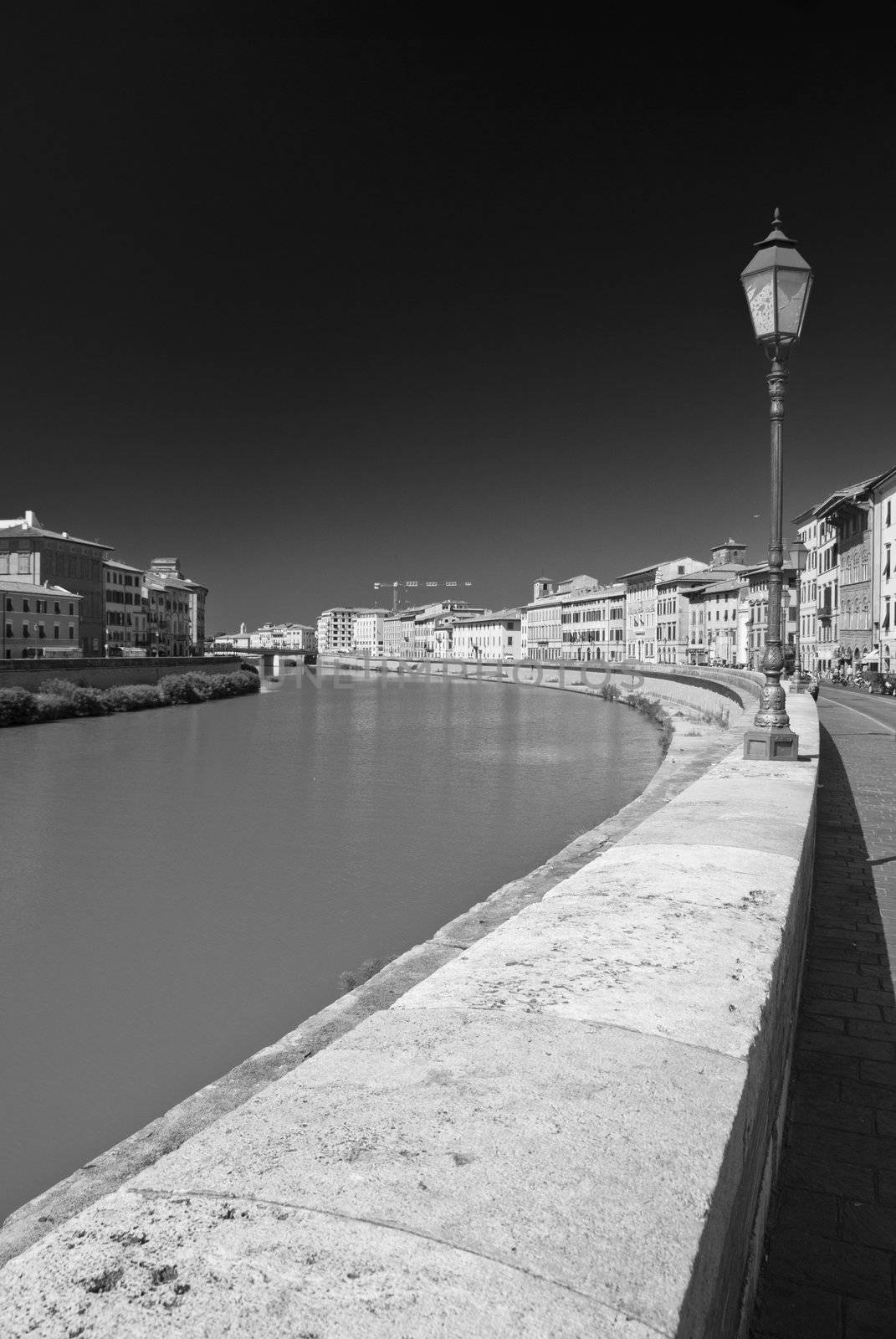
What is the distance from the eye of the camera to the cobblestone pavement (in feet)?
6.45

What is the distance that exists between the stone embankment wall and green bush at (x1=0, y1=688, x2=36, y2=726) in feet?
5.21

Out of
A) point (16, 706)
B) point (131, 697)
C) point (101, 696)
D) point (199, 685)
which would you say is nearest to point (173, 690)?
point (199, 685)

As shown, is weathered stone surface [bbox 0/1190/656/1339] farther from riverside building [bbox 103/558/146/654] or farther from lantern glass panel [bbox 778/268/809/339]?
riverside building [bbox 103/558/146/654]

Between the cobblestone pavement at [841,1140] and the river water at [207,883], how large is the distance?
4.13 metres

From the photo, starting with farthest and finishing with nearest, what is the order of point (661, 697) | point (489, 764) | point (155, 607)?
point (155, 607) < point (661, 697) < point (489, 764)

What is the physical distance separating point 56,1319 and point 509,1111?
66 centimetres

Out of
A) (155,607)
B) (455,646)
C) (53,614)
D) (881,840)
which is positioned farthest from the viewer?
(455,646)

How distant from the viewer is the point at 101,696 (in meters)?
39.1

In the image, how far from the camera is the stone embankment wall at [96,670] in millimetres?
36188

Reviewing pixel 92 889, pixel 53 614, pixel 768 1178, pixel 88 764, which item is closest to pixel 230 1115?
pixel 768 1178

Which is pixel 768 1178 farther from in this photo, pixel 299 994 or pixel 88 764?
pixel 88 764

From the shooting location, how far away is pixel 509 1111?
4.55ft

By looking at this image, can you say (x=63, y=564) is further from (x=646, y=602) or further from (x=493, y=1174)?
(x=493, y=1174)

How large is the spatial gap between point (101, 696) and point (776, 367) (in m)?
36.8
